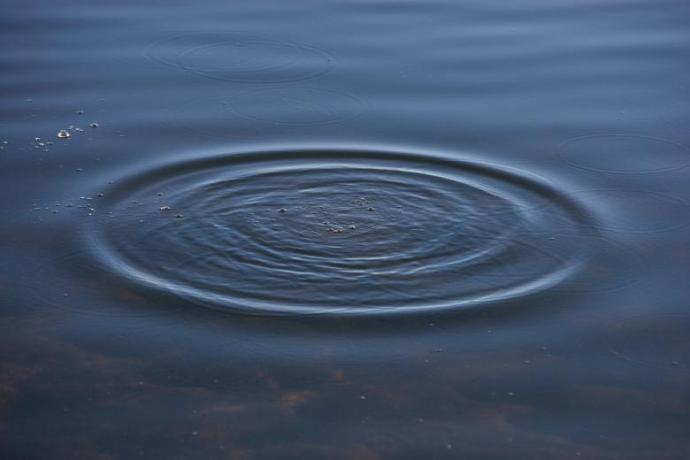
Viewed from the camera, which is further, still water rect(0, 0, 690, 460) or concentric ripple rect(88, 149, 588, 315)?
concentric ripple rect(88, 149, 588, 315)

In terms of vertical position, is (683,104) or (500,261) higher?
(683,104)

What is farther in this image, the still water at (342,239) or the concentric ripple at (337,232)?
the concentric ripple at (337,232)

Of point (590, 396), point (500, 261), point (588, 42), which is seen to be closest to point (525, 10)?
point (588, 42)

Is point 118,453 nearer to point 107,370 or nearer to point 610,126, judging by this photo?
point 107,370

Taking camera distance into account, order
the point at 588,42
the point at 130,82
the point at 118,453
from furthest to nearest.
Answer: the point at 588,42, the point at 130,82, the point at 118,453
